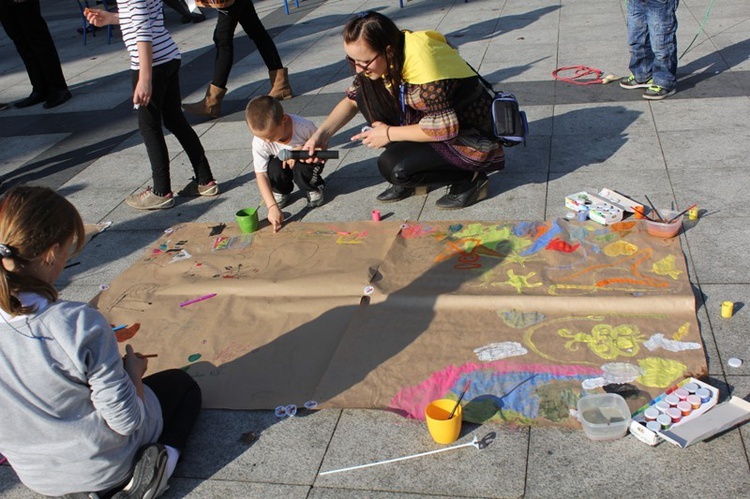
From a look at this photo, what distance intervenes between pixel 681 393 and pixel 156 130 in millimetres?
3269

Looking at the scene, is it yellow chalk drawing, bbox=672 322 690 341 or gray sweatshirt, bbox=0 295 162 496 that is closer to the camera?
gray sweatshirt, bbox=0 295 162 496

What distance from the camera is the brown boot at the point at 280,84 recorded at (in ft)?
20.2

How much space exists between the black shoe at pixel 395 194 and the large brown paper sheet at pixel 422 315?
0.30 meters

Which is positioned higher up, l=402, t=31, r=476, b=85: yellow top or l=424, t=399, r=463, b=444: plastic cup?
l=402, t=31, r=476, b=85: yellow top

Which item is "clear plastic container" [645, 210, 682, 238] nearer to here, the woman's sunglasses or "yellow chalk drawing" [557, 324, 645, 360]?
"yellow chalk drawing" [557, 324, 645, 360]

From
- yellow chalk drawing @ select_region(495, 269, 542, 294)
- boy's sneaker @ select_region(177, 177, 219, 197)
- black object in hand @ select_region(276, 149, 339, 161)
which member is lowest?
yellow chalk drawing @ select_region(495, 269, 542, 294)

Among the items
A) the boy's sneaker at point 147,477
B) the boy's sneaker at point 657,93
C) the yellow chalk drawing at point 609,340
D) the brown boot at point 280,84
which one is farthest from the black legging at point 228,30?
the boy's sneaker at point 147,477

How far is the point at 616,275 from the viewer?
3.15 m

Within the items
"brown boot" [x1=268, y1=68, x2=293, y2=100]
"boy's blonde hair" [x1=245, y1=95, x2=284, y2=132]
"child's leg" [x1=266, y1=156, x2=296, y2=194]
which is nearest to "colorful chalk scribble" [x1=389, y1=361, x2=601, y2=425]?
"boy's blonde hair" [x1=245, y1=95, x2=284, y2=132]

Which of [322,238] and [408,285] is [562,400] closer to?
[408,285]

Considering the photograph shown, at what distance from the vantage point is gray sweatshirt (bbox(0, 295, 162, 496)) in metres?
2.02

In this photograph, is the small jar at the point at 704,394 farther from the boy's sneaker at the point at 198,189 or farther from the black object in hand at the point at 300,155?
the boy's sneaker at the point at 198,189

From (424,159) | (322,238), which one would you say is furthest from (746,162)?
(322,238)

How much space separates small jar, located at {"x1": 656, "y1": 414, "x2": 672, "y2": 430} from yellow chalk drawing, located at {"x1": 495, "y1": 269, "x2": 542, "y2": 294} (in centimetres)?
92
